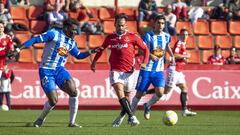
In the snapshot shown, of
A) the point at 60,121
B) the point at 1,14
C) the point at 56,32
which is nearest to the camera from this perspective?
the point at 56,32

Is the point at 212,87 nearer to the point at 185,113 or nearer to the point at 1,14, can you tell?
the point at 185,113

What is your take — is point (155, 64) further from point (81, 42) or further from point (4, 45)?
point (81, 42)

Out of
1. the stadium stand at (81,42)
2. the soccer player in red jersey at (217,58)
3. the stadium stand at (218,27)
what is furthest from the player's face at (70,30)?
the stadium stand at (218,27)

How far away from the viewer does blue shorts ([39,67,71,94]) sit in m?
15.6

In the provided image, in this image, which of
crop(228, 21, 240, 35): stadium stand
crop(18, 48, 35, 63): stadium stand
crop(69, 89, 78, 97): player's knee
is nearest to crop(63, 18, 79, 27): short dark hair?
crop(69, 89, 78, 97): player's knee

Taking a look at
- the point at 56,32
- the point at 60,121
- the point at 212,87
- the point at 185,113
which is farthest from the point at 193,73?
the point at 56,32

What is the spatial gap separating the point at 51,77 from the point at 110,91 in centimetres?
921

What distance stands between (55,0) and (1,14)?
2.34m

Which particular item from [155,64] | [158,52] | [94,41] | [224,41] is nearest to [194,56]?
[224,41]

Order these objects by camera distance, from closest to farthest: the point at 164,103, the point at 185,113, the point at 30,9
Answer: the point at 185,113, the point at 164,103, the point at 30,9

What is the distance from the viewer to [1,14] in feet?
90.3

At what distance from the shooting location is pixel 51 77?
15.7 metres

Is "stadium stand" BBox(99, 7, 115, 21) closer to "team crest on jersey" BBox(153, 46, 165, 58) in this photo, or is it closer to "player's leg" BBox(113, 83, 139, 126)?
"team crest on jersey" BBox(153, 46, 165, 58)

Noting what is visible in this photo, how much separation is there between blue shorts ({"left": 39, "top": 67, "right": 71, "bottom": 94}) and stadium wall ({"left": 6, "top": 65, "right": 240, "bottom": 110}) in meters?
8.75
